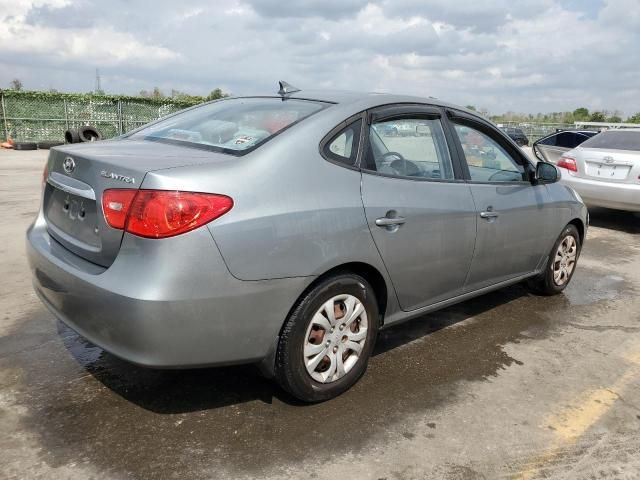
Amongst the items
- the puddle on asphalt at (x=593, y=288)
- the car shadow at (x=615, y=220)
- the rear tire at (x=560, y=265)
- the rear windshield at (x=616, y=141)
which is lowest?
the puddle on asphalt at (x=593, y=288)

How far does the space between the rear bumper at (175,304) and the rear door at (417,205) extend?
2.20ft

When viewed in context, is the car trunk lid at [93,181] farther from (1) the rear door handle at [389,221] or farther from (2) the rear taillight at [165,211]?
(1) the rear door handle at [389,221]

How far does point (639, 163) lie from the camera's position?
761cm

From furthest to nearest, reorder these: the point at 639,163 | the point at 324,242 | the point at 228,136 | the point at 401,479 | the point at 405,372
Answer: the point at 639,163 < the point at 405,372 < the point at 228,136 < the point at 324,242 < the point at 401,479

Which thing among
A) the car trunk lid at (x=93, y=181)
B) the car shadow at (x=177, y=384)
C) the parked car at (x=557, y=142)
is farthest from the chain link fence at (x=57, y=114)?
the car trunk lid at (x=93, y=181)

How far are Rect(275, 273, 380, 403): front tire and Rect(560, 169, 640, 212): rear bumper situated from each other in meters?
6.10

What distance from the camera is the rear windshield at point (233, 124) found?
287 centimetres

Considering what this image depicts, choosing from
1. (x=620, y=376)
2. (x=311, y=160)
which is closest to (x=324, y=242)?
(x=311, y=160)

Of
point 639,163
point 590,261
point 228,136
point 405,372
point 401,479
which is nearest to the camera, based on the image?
point 401,479

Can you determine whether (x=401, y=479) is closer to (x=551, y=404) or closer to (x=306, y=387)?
(x=306, y=387)

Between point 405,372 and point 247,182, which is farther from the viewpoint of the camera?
point 405,372

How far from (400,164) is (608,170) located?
5.92 meters

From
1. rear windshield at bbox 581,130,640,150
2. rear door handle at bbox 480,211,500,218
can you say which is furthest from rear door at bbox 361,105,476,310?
rear windshield at bbox 581,130,640,150

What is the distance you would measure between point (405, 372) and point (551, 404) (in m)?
0.84
